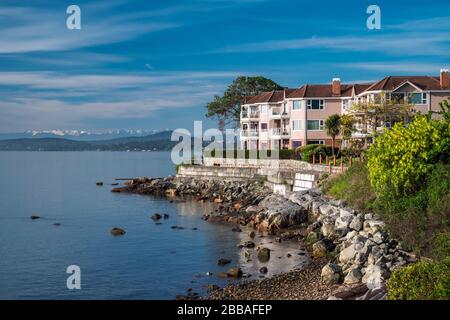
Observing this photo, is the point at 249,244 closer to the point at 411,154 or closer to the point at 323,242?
the point at 323,242

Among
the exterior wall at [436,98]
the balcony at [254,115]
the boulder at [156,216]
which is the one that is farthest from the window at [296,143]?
the boulder at [156,216]

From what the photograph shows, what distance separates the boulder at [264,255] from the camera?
33.0 metres

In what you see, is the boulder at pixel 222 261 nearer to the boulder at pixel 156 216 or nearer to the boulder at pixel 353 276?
the boulder at pixel 353 276

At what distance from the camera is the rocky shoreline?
24.2m

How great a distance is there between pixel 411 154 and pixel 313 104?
45413 mm

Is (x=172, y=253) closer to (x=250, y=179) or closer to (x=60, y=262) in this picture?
(x=60, y=262)

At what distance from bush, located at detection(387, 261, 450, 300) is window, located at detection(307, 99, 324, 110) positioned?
186 ft

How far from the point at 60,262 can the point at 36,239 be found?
8.94 meters

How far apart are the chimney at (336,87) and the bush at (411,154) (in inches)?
1717

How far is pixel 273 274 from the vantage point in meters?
29.5

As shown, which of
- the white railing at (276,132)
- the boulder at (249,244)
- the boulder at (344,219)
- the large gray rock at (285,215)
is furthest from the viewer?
the white railing at (276,132)

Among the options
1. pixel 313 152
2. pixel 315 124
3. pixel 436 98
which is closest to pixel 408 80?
pixel 436 98

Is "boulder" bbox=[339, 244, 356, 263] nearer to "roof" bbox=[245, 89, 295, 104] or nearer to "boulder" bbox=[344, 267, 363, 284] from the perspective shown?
"boulder" bbox=[344, 267, 363, 284]
